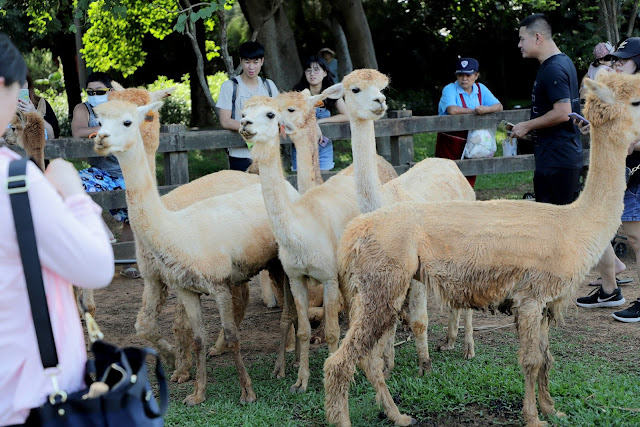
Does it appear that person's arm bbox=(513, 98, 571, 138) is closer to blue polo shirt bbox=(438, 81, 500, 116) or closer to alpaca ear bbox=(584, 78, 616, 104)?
alpaca ear bbox=(584, 78, 616, 104)

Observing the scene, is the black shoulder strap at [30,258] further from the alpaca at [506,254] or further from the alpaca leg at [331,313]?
the alpaca leg at [331,313]

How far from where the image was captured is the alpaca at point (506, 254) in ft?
13.3

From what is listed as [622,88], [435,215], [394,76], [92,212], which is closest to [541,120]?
[622,88]

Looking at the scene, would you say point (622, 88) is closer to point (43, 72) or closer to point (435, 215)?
point (435, 215)

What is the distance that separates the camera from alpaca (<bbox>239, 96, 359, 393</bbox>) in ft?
15.7

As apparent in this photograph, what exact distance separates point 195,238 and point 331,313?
3.48 feet

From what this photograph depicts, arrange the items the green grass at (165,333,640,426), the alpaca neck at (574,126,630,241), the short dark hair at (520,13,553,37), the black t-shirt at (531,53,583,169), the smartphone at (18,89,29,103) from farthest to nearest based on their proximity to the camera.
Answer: the smartphone at (18,89,29,103)
the short dark hair at (520,13,553,37)
the black t-shirt at (531,53,583,169)
the green grass at (165,333,640,426)
the alpaca neck at (574,126,630,241)

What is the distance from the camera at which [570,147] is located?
5848 mm

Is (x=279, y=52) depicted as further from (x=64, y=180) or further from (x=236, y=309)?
(x=64, y=180)

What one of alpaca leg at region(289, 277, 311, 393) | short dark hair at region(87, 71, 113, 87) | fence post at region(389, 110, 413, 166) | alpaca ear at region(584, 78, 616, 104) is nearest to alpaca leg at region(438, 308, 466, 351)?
alpaca leg at region(289, 277, 311, 393)

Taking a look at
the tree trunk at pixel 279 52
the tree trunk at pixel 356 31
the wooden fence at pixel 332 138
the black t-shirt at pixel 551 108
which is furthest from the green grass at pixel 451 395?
the tree trunk at pixel 356 31

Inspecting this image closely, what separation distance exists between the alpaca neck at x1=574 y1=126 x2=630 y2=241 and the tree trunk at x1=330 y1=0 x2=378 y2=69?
964 cm

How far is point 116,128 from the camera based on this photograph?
14.6 feet

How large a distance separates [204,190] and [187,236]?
159 cm
